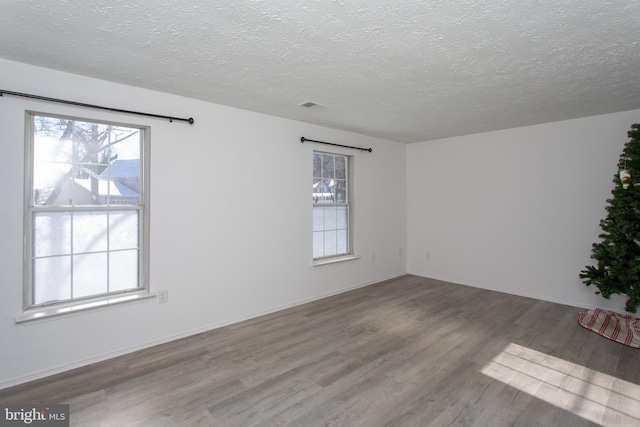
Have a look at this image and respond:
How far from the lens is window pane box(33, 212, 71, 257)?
2.59 meters

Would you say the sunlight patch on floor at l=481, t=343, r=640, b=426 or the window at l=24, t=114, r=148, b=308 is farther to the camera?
the window at l=24, t=114, r=148, b=308

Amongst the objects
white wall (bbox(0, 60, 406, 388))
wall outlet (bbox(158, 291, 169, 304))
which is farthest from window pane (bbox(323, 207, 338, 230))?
wall outlet (bbox(158, 291, 169, 304))

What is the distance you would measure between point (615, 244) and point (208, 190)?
4.46 metres

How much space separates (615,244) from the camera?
3.42m

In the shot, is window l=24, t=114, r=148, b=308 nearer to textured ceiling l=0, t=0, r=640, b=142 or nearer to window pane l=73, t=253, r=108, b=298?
window pane l=73, t=253, r=108, b=298

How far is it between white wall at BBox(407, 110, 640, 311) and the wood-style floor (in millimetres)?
947

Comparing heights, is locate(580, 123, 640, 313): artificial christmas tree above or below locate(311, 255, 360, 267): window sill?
above

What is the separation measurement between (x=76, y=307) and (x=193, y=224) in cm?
119

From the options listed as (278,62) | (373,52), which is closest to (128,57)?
(278,62)

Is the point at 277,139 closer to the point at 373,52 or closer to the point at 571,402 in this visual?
the point at 373,52

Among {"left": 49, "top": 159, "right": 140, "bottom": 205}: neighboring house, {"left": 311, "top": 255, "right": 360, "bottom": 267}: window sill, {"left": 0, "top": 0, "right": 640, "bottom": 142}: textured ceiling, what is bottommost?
{"left": 311, "top": 255, "right": 360, "bottom": 267}: window sill

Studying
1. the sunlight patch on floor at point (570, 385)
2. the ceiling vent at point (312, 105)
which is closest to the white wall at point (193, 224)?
the ceiling vent at point (312, 105)

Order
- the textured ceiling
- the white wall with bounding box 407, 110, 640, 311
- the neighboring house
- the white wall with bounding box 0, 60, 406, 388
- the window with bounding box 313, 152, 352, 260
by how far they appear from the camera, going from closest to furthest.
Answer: the textured ceiling < the white wall with bounding box 0, 60, 406, 388 < the neighboring house < the white wall with bounding box 407, 110, 640, 311 < the window with bounding box 313, 152, 352, 260

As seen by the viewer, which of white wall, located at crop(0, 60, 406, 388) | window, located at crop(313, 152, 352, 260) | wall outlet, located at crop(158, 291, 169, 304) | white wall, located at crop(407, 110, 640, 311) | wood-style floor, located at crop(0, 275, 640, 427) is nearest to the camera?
wood-style floor, located at crop(0, 275, 640, 427)
